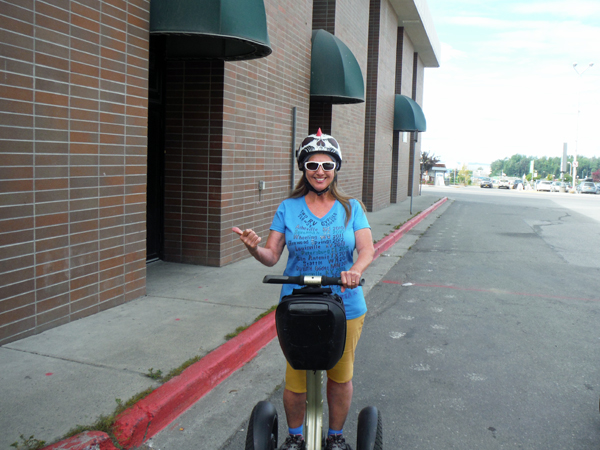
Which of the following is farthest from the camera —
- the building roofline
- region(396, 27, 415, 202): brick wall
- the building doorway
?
region(396, 27, 415, 202): brick wall

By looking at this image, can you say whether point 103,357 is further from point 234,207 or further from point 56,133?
point 234,207

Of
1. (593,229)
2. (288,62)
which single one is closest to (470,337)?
(288,62)

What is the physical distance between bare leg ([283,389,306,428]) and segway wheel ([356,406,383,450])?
320 millimetres

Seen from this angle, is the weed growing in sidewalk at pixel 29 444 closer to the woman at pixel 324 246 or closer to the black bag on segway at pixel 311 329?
the woman at pixel 324 246

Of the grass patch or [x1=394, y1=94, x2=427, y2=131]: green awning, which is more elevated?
[x1=394, y1=94, x2=427, y2=131]: green awning

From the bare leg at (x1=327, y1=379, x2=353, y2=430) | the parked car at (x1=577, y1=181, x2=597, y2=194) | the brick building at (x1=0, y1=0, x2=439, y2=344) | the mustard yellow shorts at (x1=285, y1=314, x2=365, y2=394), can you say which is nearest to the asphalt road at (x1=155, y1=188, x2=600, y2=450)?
the bare leg at (x1=327, y1=379, x2=353, y2=430)

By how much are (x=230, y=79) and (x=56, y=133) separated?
365cm

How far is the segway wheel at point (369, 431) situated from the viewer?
111 inches

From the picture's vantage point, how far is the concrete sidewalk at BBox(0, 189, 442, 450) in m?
3.49

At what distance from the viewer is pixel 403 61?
2375 cm

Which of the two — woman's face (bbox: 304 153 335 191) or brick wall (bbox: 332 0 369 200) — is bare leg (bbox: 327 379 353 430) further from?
brick wall (bbox: 332 0 369 200)

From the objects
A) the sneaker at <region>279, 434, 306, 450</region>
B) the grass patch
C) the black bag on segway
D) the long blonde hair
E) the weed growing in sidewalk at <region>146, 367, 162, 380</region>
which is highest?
the long blonde hair

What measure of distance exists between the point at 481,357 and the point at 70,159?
4224 mm

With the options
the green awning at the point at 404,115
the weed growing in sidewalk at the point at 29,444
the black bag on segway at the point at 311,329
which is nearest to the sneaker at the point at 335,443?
the black bag on segway at the point at 311,329
